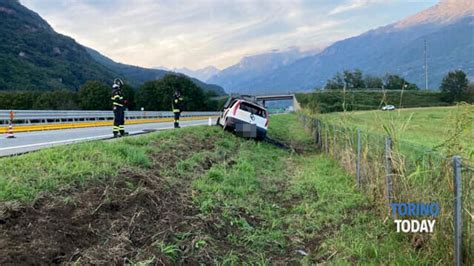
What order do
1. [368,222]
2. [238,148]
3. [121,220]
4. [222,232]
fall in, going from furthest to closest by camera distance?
[238,148], [368,222], [222,232], [121,220]

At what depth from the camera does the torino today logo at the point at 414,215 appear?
14.4 ft

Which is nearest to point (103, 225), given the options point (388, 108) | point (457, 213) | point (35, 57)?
point (457, 213)

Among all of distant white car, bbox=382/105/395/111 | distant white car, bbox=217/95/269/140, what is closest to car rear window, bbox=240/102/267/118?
distant white car, bbox=217/95/269/140

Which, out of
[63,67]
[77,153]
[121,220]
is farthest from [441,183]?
[63,67]

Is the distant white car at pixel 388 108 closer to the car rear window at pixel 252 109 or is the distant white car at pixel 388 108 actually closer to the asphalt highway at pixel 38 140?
the asphalt highway at pixel 38 140

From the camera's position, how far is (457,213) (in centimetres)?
376

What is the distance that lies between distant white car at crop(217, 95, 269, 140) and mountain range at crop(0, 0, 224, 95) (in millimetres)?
68944

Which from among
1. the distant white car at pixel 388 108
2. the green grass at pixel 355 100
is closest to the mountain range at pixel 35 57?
the green grass at pixel 355 100

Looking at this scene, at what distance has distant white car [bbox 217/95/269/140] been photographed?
15777mm

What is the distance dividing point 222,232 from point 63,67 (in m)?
109

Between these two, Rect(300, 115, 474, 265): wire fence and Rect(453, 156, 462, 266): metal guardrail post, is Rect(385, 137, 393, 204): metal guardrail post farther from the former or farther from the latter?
Rect(453, 156, 462, 266): metal guardrail post

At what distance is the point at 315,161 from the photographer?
12211 millimetres

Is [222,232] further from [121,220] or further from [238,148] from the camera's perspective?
[238,148]

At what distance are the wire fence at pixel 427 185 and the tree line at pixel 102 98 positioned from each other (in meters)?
47.0
